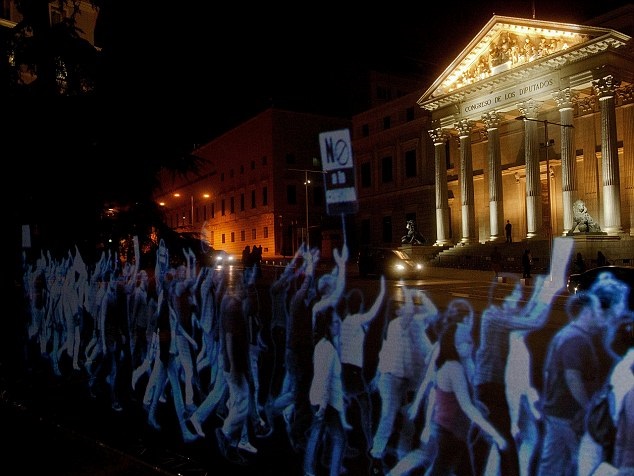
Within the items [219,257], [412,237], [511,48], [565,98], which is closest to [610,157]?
[565,98]

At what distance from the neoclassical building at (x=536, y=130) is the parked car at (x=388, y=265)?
730cm

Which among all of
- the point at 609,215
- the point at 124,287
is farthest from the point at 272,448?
the point at 609,215

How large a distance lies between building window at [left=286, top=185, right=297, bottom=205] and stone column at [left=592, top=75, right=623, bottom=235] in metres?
33.4

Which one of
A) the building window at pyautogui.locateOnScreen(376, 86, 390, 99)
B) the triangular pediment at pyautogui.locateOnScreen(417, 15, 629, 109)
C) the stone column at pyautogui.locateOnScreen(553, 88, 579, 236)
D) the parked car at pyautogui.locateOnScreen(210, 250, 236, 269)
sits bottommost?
the parked car at pyautogui.locateOnScreen(210, 250, 236, 269)

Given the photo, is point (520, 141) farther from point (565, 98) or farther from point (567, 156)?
point (567, 156)

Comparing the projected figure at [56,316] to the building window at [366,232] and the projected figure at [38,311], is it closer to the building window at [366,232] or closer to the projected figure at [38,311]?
the projected figure at [38,311]

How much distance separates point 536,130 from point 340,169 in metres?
34.2

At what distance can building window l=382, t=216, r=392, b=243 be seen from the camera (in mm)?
54438

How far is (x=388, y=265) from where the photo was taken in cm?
3206

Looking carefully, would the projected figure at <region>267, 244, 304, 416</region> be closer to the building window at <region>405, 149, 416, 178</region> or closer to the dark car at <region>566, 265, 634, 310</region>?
the dark car at <region>566, 265, 634, 310</region>

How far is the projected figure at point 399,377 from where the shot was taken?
5711 millimetres

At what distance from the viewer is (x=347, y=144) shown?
727 centimetres

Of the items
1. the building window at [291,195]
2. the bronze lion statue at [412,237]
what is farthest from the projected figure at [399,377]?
the building window at [291,195]

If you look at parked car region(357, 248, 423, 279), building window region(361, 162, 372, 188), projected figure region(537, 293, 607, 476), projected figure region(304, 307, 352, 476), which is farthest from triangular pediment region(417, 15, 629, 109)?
projected figure region(304, 307, 352, 476)
